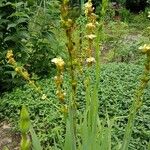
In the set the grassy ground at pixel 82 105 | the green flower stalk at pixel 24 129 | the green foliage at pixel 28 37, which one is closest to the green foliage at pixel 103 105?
the grassy ground at pixel 82 105

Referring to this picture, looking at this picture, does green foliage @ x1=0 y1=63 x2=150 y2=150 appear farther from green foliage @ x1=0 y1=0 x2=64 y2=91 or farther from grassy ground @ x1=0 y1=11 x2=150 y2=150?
green foliage @ x1=0 y1=0 x2=64 y2=91

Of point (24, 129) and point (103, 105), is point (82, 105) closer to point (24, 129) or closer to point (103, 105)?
point (103, 105)

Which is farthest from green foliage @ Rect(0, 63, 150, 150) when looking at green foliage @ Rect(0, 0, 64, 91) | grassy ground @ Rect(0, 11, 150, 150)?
green foliage @ Rect(0, 0, 64, 91)

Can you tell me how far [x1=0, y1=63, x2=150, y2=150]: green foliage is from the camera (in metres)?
3.74

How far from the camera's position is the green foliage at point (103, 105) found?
3.74m

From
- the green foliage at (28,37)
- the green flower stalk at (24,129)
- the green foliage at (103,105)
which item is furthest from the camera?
the green foliage at (28,37)

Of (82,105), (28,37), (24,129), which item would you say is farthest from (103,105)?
(24,129)

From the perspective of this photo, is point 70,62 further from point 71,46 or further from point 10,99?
point 10,99

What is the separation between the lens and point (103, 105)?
13.8ft

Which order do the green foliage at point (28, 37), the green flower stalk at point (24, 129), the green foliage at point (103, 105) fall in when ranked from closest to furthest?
the green flower stalk at point (24, 129) → the green foliage at point (103, 105) → the green foliage at point (28, 37)

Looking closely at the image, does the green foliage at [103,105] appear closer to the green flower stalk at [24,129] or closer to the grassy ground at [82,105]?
the grassy ground at [82,105]

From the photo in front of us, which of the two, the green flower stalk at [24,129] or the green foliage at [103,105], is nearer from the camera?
the green flower stalk at [24,129]

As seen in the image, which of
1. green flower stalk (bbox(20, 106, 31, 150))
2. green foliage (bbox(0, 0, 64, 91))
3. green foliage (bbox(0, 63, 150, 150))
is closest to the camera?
green flower stalk (bbox(20, 106, 31, 150))

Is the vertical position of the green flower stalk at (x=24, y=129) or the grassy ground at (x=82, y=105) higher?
the green flower stalk at (x=24, y=129)
